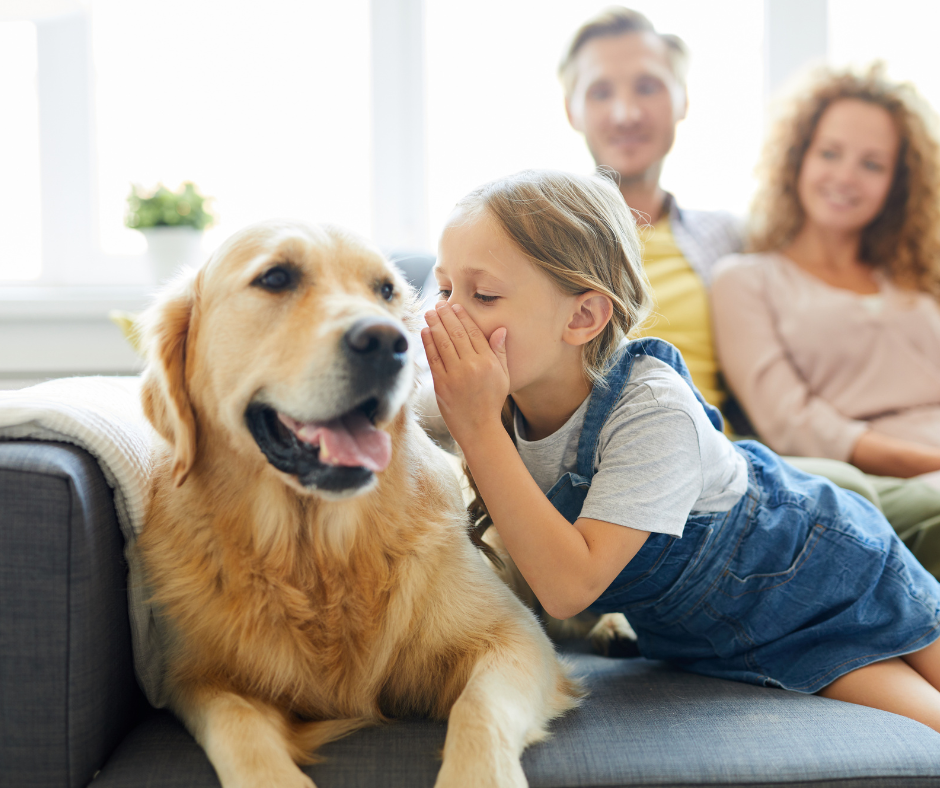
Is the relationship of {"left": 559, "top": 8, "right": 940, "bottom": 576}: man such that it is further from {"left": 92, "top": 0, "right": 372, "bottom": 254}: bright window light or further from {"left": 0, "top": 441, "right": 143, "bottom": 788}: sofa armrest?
{"left": 0, "top": 441, "right": 143, "bottom": 788}: sofa armrest

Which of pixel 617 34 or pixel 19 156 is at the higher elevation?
pixel 617 34

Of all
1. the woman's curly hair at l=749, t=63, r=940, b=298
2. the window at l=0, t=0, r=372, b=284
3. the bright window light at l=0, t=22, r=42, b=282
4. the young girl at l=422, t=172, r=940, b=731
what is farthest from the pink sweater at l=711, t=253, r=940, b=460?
the bright window light at l=0, t=22, r=42, b=282

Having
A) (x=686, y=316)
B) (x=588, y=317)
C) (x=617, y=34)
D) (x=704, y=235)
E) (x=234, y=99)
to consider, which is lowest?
(x=686, y=316)

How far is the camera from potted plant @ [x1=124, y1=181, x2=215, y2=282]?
277 cm

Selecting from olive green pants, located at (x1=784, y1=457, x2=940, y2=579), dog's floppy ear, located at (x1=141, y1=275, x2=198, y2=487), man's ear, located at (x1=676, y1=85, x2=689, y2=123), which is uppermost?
man's ear, located at (x1=676, y1=85, x2=689, y2=123)

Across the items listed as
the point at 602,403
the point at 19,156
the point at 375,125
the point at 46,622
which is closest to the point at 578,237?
the point at 602,403

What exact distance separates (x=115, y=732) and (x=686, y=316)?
1831 mm

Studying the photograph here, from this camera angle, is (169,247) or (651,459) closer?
(651,459)

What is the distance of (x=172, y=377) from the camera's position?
117 cm

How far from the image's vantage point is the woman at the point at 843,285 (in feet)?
7.03

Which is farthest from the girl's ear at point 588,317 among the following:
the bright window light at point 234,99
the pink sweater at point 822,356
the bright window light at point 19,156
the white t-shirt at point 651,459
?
the bright window light at point 19,156

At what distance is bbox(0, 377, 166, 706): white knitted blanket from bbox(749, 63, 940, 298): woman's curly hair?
2.05 meters

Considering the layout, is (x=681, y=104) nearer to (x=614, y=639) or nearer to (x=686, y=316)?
(x=686, y=316)

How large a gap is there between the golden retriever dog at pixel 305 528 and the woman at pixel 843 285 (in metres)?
1.29
